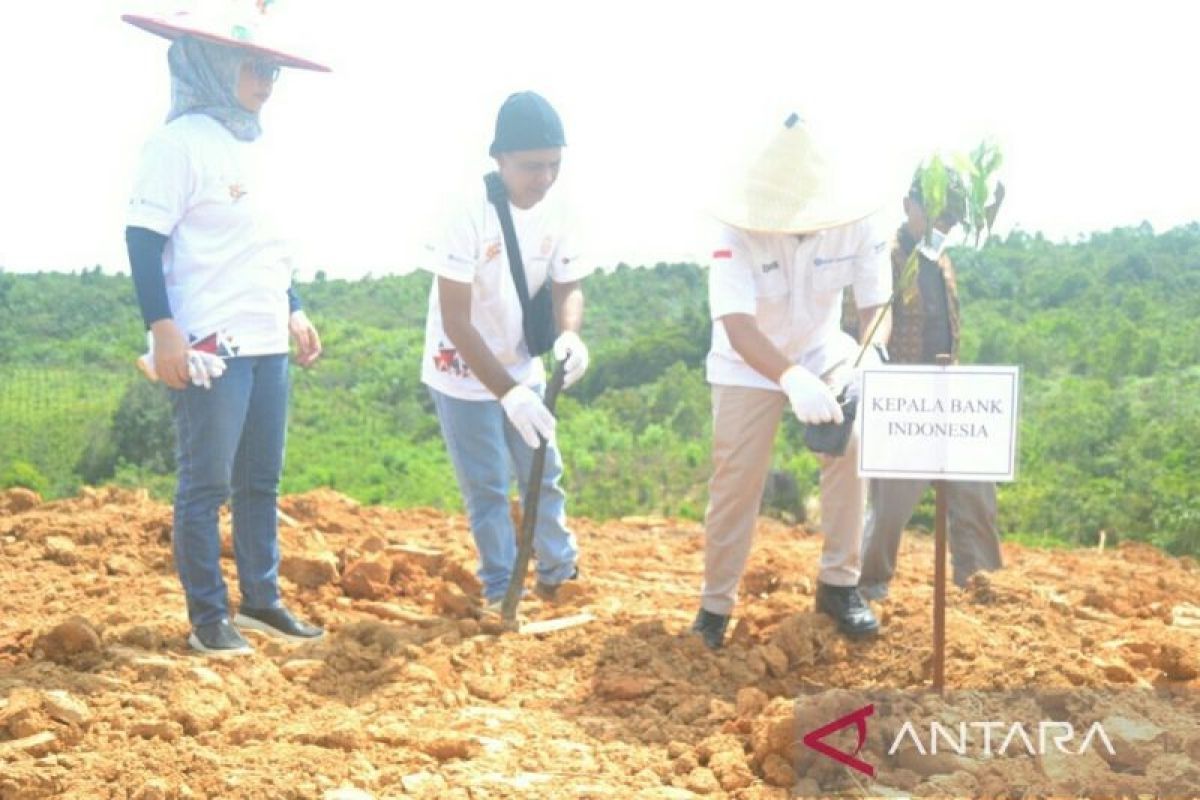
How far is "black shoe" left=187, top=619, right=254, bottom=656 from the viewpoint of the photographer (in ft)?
13.8

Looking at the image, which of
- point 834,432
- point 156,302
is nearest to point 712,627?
point 834,432

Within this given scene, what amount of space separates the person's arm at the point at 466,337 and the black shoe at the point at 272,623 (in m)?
1.01

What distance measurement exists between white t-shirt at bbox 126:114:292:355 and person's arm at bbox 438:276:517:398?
54cm

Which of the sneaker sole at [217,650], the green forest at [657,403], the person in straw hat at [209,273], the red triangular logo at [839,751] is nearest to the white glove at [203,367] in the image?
the person in straw hat at [209,273]

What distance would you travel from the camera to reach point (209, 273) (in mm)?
4090

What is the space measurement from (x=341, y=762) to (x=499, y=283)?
1882 mm

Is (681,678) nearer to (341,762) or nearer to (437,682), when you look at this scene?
(437,682)

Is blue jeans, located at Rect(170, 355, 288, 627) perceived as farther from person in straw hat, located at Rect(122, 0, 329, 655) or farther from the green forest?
the green forest

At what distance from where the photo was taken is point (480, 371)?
4.49 metres

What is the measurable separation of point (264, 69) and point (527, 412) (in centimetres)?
132

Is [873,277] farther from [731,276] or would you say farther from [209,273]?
[209,273]

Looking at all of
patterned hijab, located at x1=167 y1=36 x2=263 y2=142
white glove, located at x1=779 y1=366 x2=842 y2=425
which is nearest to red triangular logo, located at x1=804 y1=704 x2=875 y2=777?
white glove, located at x1=779 y1=366 x2=842 y2=425

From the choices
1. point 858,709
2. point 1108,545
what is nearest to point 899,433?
point 858,709

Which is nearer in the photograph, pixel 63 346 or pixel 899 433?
pixel 899 433
